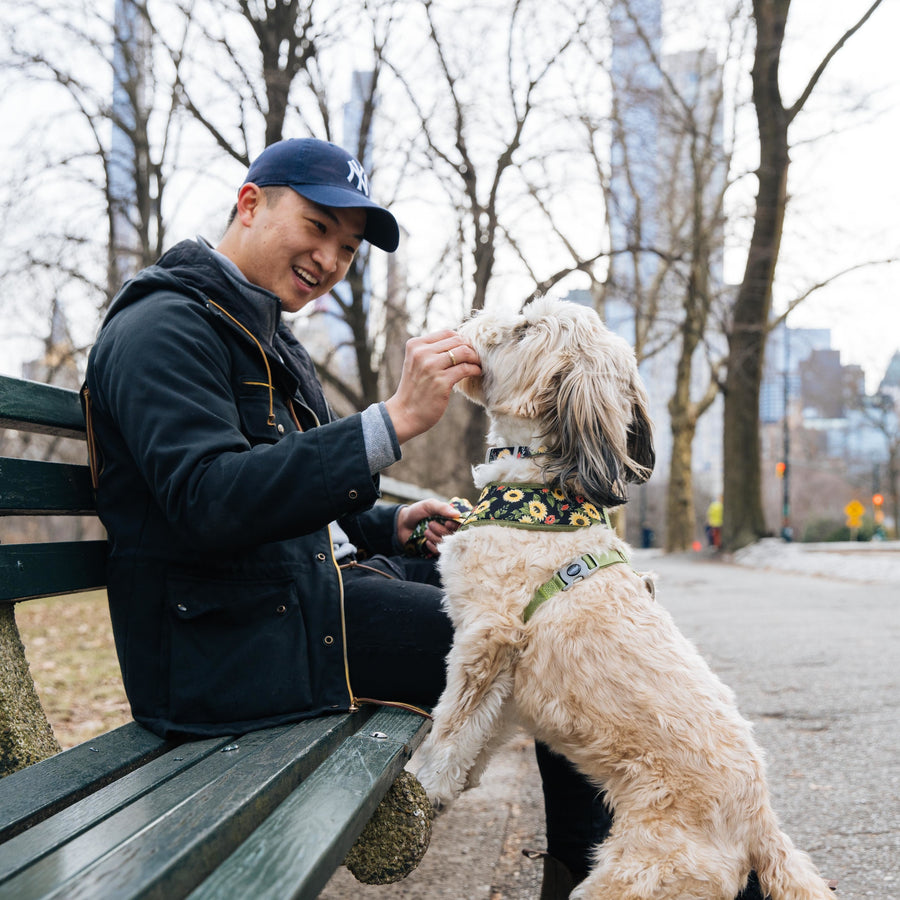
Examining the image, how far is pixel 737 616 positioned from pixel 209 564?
7624mm

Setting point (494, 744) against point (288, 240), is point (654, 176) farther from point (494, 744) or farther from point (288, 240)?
point (494, 744)

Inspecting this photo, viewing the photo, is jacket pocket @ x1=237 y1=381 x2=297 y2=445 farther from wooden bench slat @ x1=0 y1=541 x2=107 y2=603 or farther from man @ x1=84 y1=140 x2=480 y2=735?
wooden bench slat @ x1=0 y1=541 x2=107 y2=603

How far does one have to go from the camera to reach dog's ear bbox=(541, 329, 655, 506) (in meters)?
2.31

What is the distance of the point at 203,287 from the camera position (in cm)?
232

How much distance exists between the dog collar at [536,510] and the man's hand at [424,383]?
15.7 inches

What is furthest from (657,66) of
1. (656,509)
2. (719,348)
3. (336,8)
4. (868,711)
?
(656,509)

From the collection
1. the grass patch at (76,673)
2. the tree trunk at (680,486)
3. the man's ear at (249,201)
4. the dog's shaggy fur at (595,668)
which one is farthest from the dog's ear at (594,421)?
the tree trunk at (680,486)

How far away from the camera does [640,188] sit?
23.9 m

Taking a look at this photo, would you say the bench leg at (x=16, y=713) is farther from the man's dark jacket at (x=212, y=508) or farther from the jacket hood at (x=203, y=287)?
the jacket hood at (x=203, y=287)

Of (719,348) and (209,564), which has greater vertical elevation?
(719,348)

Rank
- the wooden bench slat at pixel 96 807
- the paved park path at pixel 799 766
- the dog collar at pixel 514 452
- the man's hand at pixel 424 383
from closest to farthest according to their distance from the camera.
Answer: the wooden bench slat at pixel 96 807
the man's hand at pixel 424 383
the dog collar at pixel 514 452
the paved park path at pixel 799 766

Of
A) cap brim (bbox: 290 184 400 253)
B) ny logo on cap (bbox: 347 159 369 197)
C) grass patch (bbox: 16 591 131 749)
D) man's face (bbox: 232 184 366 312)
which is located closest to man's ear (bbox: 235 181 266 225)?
man's face (bbox: 232 184 366 312)

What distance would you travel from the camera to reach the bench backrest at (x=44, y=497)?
2.13m

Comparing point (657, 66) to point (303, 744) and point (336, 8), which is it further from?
point (303, 744)
